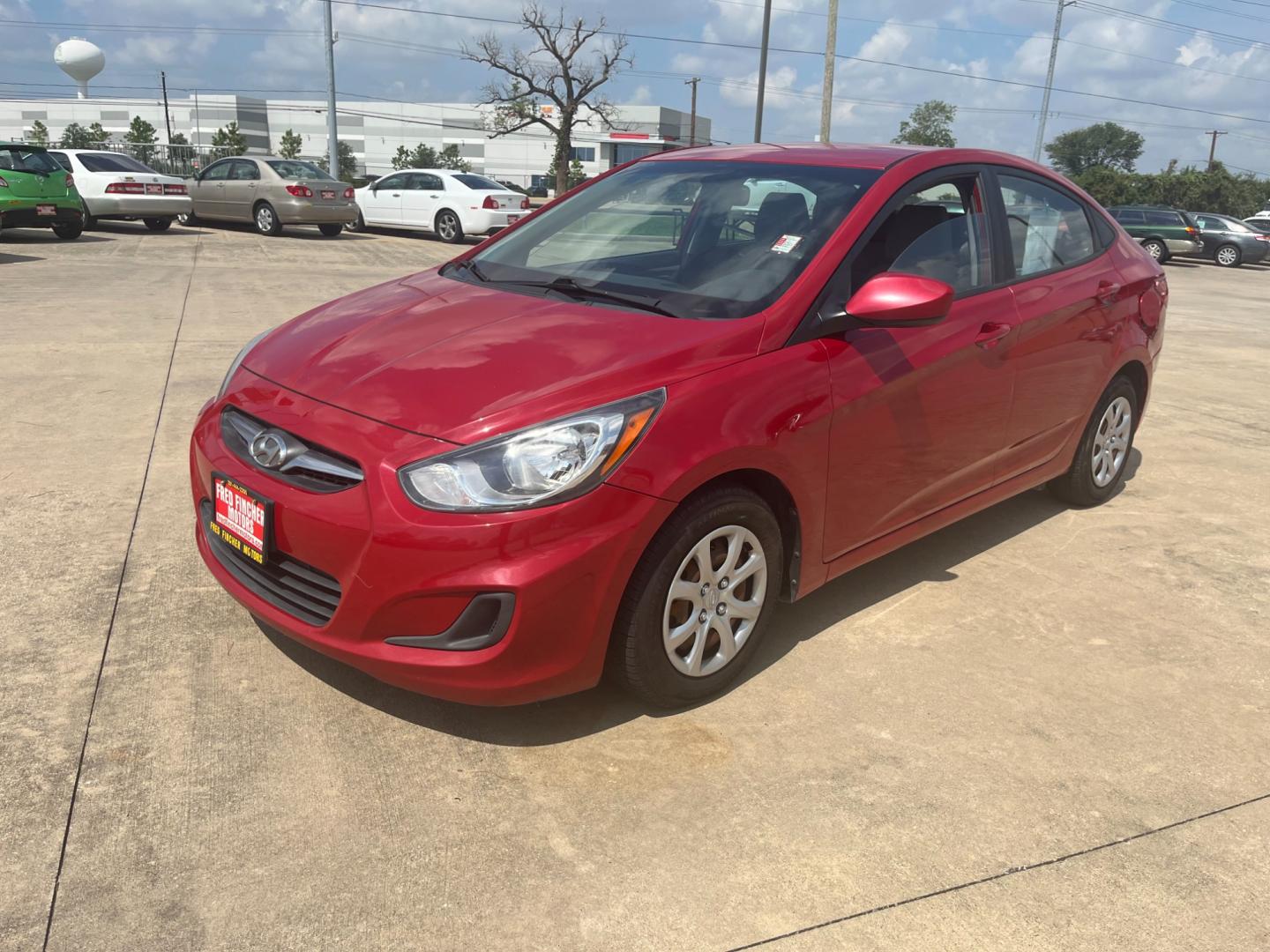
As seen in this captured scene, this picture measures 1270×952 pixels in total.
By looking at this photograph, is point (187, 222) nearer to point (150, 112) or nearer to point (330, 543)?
point (330, 543)

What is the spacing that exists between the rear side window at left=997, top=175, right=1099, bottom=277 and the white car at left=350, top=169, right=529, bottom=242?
48.8 feet

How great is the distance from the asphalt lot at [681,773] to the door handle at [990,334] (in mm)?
957

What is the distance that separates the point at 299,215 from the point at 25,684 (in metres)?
16.7

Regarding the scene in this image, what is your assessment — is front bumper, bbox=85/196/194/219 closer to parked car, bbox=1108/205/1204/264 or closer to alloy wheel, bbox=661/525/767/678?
alloy wheel, bbox=661/525/767/678

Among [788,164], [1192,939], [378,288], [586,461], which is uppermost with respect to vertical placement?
[788,164]

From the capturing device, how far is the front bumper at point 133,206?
677 inches

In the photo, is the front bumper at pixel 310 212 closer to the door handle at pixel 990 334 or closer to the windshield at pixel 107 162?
the windshield at pixel 107 162

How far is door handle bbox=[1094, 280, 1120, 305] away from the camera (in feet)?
14.4

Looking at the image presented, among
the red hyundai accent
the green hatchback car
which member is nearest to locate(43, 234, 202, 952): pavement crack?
the red hyundai accent

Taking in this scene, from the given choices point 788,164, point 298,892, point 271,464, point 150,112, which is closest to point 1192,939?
point 298,892

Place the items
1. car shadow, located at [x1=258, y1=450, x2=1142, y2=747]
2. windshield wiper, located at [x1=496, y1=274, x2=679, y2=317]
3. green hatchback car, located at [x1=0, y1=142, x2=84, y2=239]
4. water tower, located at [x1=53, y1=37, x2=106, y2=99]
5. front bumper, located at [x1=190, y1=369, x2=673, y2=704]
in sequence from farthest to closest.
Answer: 1. water tower, located at [x1=53, y1=37, x2=106, y2=99]
2. green hatchback car, located at [x1=0, y1=142, x2=84, y2=239]
3. windshield wiper, located at [x1=496, y1=274, x2=679, y2=317]
4. car shadow, located at [x1=258, y1=450, x2=1142, y2=747]
5. front bumper, located at [x1=190, y1=369, x2=673, y2=704]

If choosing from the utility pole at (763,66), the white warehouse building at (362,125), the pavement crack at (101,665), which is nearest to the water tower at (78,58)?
the white warehouse building at (362,125)

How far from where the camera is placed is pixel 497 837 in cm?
242

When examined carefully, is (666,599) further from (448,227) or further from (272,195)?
(448,227)
